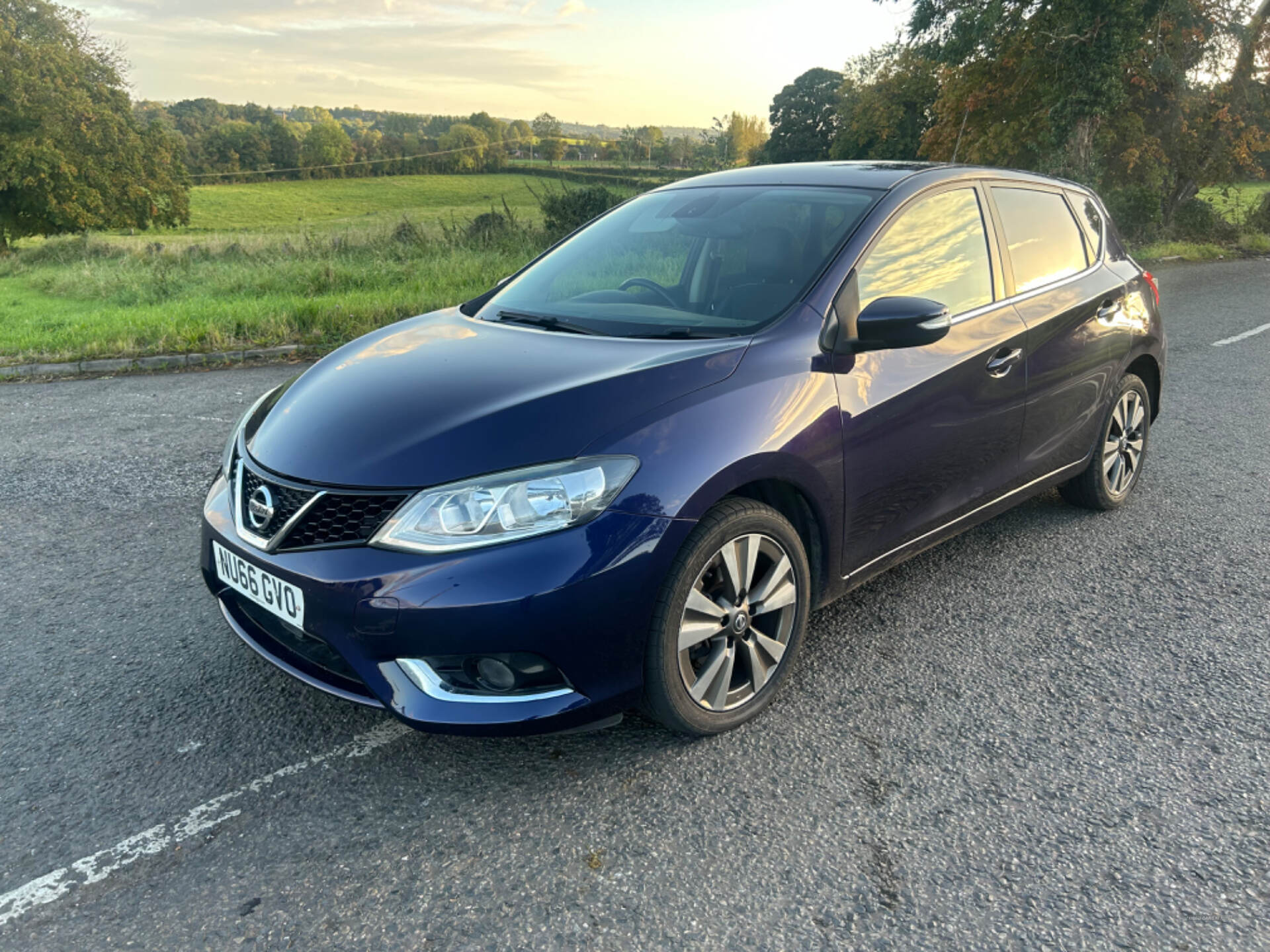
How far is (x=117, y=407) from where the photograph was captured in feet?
23.0

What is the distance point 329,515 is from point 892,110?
42967 millimetres

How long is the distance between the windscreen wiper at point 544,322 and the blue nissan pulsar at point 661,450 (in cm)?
2

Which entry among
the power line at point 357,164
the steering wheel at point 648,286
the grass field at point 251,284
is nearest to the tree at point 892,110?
the grass field at point 251,284

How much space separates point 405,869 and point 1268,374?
27.4 feet

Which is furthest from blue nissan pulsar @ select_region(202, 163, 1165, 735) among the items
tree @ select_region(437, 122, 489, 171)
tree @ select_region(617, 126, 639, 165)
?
tree @ select_region(437, 122, 489, 171)

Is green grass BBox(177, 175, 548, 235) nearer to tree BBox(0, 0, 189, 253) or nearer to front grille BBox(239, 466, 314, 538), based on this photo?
tree BBox(0, 0, 189, 253)

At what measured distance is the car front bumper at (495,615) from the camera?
224 centimetres

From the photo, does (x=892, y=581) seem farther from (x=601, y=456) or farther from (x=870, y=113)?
(x=870, y=113)

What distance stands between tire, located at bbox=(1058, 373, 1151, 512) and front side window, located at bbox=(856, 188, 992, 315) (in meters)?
1.29

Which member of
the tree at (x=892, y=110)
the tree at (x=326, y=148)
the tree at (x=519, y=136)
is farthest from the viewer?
the tree at (x=326, y=148)

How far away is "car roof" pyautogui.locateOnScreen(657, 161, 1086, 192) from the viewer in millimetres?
3518

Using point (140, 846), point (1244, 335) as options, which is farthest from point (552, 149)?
point (140, 846)

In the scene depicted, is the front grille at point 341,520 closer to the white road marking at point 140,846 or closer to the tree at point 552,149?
the white road marking at point 140,846

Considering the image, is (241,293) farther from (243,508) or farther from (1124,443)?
(1124,443)
